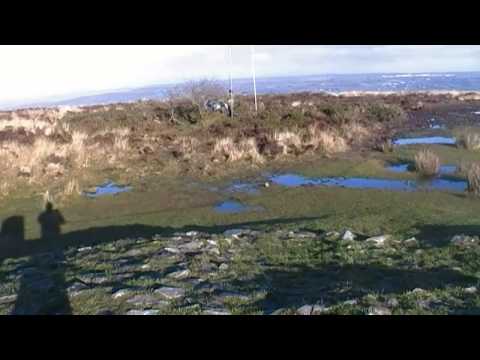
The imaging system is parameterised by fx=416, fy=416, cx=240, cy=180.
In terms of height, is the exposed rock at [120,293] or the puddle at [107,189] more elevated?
the exposed rock at [120,293]

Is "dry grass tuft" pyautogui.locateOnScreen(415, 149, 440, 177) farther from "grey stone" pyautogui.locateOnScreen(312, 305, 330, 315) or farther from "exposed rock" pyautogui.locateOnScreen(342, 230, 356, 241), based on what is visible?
"grey stone" pyautogui.locateOnScreen(312, 305, 330, 315)

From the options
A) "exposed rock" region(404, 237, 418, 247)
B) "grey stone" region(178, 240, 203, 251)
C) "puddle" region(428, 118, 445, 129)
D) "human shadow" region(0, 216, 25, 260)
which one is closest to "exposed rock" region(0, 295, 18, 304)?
"grey stone" region(178, 240, 203, 251)

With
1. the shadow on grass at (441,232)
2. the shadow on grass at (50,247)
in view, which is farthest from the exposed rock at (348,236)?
the shadow on grass at (50,247)

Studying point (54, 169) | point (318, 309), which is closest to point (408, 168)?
point (318, 309)

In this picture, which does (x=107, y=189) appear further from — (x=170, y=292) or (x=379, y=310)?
(x=379, y=310)

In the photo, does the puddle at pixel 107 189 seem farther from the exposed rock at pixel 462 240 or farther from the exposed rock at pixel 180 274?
the exposed rock at pixel 462 240

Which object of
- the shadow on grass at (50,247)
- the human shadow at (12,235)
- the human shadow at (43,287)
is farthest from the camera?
the human shadow at (12,235)
